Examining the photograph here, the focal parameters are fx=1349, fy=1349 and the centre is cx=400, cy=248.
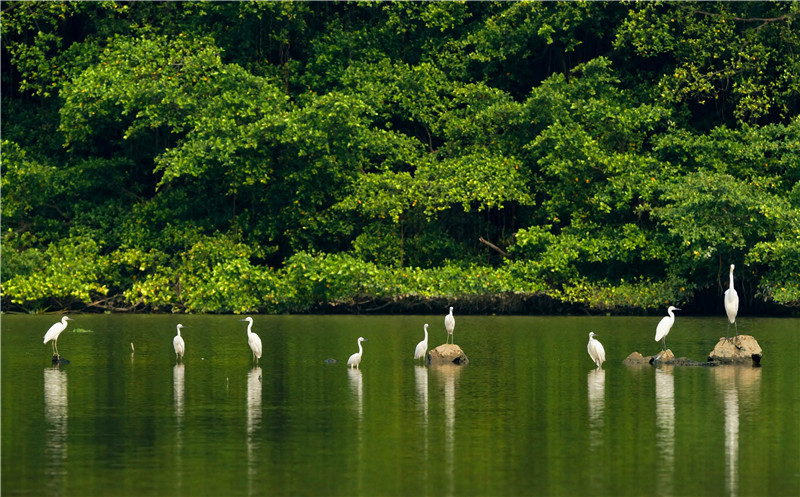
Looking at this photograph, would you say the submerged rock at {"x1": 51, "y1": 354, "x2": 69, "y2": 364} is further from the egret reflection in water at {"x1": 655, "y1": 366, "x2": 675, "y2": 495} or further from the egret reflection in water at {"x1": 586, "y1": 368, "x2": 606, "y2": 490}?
the egret reflection in water at {"x1": 655, "y1": 366, "x2": 675, "y2": 495}

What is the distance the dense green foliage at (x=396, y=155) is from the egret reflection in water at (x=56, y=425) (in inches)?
665

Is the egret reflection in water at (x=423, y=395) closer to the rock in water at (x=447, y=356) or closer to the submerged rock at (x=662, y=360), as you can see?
the rock in water at (x=447, y=356)

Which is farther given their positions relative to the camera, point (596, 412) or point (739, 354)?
point (739, 354)

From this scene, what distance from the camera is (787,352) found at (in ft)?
97.8

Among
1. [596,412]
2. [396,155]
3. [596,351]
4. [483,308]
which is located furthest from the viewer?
[396,155]

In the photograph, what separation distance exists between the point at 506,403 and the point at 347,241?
25.5 meters

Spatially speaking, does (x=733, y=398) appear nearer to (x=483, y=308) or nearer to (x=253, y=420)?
(x=253, y=420)

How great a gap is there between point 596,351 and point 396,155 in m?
20.5

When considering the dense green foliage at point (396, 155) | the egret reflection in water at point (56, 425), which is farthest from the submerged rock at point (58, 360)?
the dense green foliage at point (396, 155)

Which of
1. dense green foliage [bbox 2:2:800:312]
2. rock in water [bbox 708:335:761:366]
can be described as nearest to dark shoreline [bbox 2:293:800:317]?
dense green foliage [bbox 2:2:800:312]

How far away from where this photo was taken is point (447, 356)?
91.6 feet

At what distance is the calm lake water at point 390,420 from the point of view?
15344 mm

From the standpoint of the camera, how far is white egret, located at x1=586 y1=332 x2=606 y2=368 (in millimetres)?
26688

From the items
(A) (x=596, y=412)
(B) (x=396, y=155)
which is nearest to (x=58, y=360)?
(A) (x=596, y=412)
